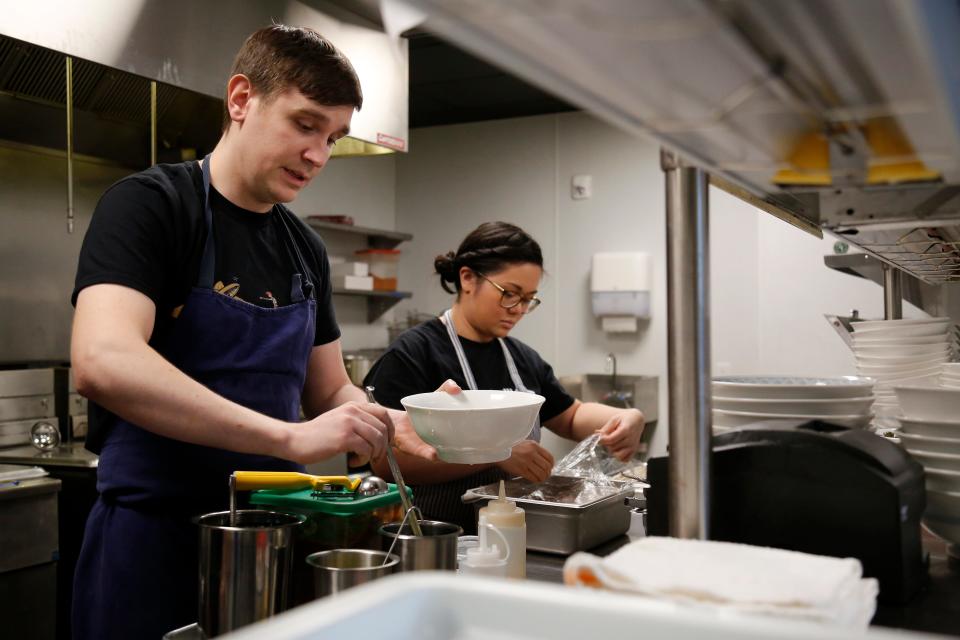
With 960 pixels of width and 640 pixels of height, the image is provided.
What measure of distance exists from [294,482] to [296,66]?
840mm

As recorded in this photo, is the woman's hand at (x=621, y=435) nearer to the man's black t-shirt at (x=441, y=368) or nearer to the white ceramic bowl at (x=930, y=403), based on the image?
the man's black t-shirt at (x=441, y=368)

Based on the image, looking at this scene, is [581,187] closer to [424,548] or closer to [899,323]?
[899,323]

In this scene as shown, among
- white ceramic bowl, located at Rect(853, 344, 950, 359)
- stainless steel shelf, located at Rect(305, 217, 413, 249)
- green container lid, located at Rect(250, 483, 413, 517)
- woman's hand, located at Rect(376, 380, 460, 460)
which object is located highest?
stainless steel shelf, located at Rect(305, 217, 413, 249)

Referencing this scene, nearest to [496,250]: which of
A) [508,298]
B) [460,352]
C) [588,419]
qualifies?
[508,298]

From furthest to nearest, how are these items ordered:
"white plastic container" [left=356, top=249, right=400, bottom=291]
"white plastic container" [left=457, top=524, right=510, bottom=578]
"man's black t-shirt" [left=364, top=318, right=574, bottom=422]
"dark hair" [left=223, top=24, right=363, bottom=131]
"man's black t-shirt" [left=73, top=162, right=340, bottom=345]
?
1. "white plastic container" [left=356, top=249, right=400, bottom=291]
2. "man's black t-shirt" [left=364, top=318, right=574, bottom=422]
3. "dark hair" [left=223, top=24, right=363, bottom=131]
4. "man's black t-shirt" [left=73, top=162, right=340, bottom=345]
5. "white plastic container" [left=457, top=524, right=510, bottom=578]

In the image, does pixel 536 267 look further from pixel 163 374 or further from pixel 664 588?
pixel 664 588

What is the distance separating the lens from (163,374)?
1.46 meters

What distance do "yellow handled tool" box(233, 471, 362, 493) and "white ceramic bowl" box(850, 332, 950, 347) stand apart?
147 cm

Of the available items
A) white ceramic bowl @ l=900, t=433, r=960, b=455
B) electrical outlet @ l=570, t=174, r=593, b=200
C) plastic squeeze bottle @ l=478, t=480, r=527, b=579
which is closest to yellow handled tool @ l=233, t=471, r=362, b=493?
plastic squeeze bottle @ l=478, t=480, r=527, b=579

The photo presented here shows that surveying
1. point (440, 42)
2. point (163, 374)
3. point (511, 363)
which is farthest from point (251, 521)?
point (440, 42)

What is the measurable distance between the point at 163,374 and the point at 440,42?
3663 mm

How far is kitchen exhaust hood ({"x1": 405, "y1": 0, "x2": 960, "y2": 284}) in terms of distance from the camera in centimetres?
53

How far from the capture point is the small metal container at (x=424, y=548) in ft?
3.67

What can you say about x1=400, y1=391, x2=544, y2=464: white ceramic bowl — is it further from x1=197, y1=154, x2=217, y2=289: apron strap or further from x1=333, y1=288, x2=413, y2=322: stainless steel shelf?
x1=333, y1=288, x2=413, y2=322: stainless steel shelf
